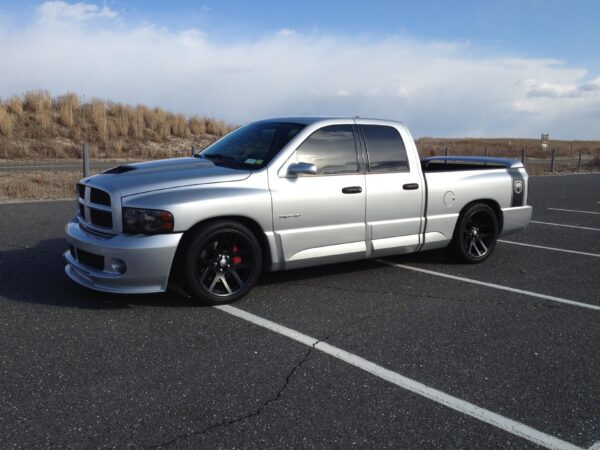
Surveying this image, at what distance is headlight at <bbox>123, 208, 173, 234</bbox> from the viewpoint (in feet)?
15.2

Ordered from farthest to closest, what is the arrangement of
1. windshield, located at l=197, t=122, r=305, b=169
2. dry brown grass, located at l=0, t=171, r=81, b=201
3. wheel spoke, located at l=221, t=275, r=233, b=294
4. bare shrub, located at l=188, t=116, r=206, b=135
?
bare shrub, located at l=188, t=116, r=206, b=135 < dry brown grass, located at l=0, t=171, r=81, b=201 < windshield, located at l=197, t=122, r=305, b=169 < wheel spoke, located at l=221, t=275, r=233, b=294

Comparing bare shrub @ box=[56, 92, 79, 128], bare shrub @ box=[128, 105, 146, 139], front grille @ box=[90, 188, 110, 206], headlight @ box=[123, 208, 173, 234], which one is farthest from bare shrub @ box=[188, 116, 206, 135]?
headlight @ box=[123, 208, 173, 234]

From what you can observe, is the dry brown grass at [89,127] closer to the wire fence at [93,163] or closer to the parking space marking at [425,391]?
the wire fence at [93,163]

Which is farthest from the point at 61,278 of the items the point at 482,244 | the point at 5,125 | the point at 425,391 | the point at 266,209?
the point at 5,125

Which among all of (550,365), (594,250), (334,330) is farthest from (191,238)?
(594,250)

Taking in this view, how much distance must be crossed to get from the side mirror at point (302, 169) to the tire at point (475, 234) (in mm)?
2406

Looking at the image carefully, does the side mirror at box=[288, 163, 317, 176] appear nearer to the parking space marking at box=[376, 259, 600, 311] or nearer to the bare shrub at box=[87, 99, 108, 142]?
the parking space marking at box=[376, 259, 600, 311]

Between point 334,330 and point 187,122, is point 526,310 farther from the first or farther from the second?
point 187,122

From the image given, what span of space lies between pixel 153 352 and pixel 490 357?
2.43m

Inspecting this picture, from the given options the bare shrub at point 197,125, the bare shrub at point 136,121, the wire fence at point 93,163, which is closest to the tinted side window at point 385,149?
the wire fence at point 93,163

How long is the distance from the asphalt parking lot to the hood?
105 cm

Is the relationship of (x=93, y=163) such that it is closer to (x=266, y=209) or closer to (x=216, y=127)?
(x=216, y=127)

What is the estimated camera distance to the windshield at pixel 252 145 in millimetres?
5479

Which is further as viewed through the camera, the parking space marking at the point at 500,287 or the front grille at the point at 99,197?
the parking space marking at the point at 500,287
